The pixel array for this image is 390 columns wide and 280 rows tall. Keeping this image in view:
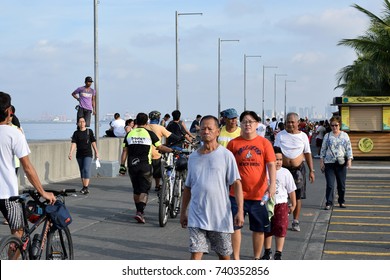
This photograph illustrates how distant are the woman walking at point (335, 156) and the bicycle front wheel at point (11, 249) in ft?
28.0

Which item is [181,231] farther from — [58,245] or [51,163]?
[51,163]

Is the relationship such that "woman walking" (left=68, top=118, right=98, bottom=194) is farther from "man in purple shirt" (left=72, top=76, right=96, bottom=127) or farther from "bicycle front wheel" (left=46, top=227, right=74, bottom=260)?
"bicycle front wheel" (left=46, top=227, right=74, bottom=260)

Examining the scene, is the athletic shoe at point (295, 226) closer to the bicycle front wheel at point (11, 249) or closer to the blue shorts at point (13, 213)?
the blue shorts at point (13, 213)

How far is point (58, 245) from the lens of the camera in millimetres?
7164

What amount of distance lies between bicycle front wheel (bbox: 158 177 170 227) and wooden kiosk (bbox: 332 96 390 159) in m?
19.4

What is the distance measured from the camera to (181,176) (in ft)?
43.3

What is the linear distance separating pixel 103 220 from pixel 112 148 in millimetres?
11790

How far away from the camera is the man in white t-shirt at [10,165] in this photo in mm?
6703

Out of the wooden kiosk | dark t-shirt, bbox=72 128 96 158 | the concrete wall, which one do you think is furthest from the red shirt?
the wooden kiosk

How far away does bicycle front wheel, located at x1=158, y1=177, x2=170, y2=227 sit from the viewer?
1171 cm

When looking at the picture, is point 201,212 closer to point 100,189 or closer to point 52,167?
point 100,189


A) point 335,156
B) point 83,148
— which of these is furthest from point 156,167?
point 335,156

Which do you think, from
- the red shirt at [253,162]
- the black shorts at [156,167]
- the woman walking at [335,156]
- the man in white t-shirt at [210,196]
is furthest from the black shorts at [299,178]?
the man in white t-shirt at [210,196]

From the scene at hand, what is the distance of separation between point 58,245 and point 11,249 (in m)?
0.98
